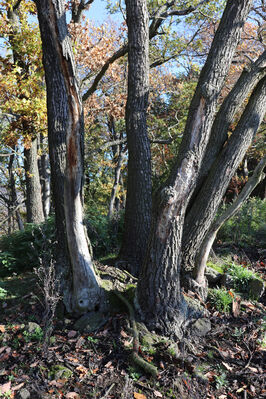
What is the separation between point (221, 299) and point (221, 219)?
1214mm

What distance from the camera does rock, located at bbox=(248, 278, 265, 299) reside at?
438 centimetres

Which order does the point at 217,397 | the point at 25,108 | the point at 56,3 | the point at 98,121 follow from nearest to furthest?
1. the point at 217,397
2. the point at 56,3
3. the point at 25,108
4. the point at 98,121

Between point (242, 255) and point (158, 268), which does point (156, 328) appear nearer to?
point (158, 268)

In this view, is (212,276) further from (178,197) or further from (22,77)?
(22,77)

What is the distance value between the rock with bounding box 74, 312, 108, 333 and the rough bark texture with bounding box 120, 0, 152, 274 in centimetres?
116

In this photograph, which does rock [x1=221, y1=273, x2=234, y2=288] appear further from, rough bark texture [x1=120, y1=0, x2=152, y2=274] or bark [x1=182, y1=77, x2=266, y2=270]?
rough bark texture [x1=120, y1=0, x2=152, y2=274]

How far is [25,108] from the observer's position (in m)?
6.93

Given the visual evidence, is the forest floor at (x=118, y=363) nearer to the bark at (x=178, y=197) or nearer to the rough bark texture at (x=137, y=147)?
the bark at (x=178, y=197)

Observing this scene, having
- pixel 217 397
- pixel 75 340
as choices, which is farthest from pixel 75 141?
pixel 217 397

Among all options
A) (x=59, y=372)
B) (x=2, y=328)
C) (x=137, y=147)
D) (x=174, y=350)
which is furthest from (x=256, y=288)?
(x=2, y=328)

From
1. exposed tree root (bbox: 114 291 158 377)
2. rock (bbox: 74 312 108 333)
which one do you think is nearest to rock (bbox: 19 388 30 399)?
rock (bbox: 74 312 108 333)

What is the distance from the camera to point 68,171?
11.4ft

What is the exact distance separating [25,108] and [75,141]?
4365 mm

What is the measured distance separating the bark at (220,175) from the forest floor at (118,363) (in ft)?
3.63
